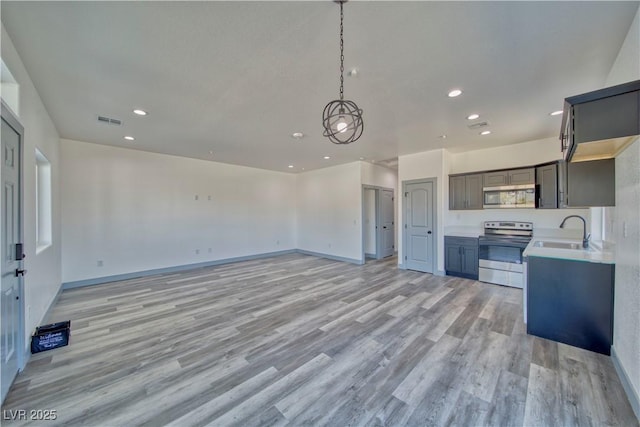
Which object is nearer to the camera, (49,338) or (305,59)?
(305,59)

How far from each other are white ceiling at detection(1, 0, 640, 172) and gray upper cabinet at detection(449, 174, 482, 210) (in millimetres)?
1464

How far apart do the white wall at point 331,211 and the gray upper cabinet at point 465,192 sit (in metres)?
2.20

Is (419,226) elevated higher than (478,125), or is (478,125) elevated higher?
(478,125)

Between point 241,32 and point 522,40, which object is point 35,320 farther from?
point 522,40

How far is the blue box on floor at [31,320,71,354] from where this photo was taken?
253cm

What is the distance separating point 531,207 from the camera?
456cm

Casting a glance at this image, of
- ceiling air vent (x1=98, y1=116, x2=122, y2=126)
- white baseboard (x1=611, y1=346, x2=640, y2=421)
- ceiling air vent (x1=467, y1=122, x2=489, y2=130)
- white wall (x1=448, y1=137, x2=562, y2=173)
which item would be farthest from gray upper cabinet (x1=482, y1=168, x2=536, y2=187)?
ceiling air vent (x1=98, y1=116, x2=122, y2=126)

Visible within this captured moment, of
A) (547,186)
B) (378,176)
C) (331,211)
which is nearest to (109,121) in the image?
(331,211)

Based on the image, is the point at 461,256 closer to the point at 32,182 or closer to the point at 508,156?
the point at 508,156

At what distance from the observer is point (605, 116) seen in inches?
69.4

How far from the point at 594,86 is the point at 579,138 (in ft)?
5.31

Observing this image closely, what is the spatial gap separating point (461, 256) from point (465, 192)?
4.49ft

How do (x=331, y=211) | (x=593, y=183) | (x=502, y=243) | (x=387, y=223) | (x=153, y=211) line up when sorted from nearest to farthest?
(x=593, y=183), (x=502, y=243), (x=153, y=211), (x=331, y=211), (x=387, y=223)

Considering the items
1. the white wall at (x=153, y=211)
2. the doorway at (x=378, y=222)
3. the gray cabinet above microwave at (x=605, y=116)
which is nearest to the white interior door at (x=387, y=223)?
the doorway at (x=378, y=222)
